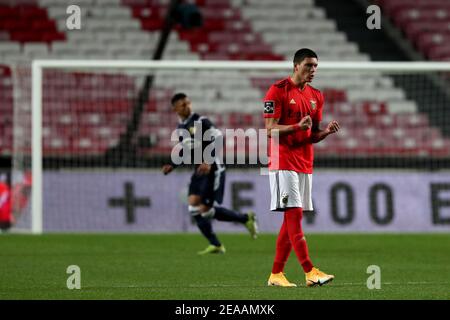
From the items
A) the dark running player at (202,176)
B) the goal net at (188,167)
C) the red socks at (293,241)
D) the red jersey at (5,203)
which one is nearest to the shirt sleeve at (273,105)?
the red socks at (293,241)

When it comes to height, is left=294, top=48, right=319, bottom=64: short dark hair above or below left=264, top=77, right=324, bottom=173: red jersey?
above

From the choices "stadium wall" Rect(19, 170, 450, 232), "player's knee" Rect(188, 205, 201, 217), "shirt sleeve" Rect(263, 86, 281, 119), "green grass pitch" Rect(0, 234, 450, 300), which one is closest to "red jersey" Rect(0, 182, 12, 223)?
"stadium wall" Rect(19, 170, 450, 232)

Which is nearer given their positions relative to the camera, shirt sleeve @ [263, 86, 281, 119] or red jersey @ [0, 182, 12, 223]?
shirt sleeve @ [263, 86, 281, 119]

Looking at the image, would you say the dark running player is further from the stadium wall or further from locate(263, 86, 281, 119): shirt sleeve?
locate(263, 86, 281, 119): shirt sleeve

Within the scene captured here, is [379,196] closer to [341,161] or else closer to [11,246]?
[341,161]

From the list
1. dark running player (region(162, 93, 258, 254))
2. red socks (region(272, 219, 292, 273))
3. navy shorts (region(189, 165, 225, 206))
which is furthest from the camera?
navy shorts (region(189, 165, 225, 206))

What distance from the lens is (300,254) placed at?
30.3 feet

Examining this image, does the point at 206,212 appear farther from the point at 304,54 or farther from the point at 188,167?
the point at 304,54

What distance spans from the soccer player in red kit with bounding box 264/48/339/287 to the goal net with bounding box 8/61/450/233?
7.95m

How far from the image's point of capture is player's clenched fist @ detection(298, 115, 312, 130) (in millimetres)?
8992

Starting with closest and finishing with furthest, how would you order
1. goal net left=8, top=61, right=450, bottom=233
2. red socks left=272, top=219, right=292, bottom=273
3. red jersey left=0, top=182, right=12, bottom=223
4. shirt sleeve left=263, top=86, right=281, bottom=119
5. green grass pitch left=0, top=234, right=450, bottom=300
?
green grass pitch left=0, top=234, right=450, bottom=300 → shirt sleeve left=263, top=86, right=281, bottom=119 → red socks left=272, top=219, right=292, bottom=273 → red jersey left=0, top=182, right=12, bottom=223 → goal net left=8, top=61, right=450, bottom=233

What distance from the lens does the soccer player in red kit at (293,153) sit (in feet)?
30.4

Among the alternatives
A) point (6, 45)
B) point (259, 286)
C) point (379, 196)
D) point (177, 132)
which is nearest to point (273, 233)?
point (379, 196)

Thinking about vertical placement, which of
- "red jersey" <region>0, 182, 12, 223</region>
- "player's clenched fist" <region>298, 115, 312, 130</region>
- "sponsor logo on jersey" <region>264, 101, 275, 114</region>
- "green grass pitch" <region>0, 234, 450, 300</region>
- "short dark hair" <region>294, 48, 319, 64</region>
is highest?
"short dark hair" <region>294, 48, 319, 64</region>
